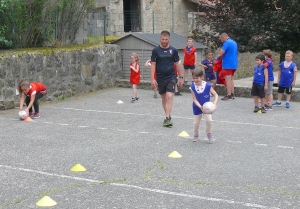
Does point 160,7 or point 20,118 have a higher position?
point 160,7

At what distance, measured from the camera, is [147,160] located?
7805 mm

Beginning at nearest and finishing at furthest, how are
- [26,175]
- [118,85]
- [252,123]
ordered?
[26,175] → [252,123] → [118,85]

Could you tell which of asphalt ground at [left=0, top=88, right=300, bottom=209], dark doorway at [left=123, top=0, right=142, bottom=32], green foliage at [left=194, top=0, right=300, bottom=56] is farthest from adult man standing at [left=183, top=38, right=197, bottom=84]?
dark doorway at [left=123, top=0, right=142, bottom=32]

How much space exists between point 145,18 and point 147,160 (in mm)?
17165

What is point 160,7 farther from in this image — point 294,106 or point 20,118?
point 20,118

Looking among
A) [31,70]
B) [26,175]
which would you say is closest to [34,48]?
[31,70]

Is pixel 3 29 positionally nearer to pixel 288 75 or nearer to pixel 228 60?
pixel 228 60

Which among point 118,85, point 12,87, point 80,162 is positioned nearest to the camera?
point 80,162

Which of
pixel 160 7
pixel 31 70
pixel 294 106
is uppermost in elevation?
pixel 160 7

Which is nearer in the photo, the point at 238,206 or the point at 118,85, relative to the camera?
the point at 238,206

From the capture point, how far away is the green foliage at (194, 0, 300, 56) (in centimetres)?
1694

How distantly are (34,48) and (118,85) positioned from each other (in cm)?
336

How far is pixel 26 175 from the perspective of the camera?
7.05 m

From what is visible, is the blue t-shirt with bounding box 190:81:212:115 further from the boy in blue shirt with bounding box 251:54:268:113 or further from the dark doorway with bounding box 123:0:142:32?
the dark doorway with bounding box 123:0:142:32
